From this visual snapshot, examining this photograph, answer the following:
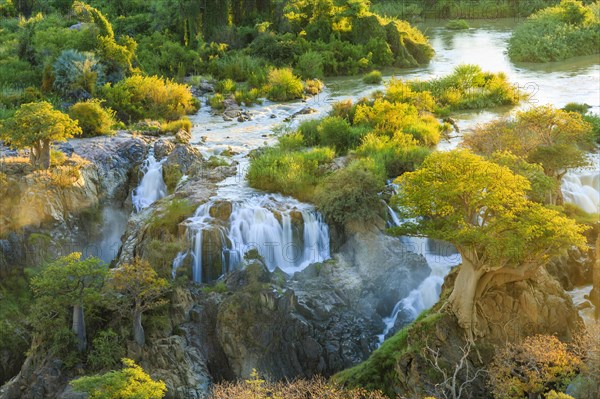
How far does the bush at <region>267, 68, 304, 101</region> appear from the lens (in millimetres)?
41438

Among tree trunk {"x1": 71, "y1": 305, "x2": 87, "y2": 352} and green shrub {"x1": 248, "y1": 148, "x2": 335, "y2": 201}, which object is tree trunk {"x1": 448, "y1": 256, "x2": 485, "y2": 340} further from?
tree trunk {"x1": 71, "y1": 305, "x2": 87, "y2": 352}

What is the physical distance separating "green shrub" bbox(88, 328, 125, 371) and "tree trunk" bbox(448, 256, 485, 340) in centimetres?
894

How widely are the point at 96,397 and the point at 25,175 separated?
12.8 m

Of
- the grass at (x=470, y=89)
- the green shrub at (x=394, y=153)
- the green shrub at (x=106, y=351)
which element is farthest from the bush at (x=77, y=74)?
the green shrub at (x=106, y=351)

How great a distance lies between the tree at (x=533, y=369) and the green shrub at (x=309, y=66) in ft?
101

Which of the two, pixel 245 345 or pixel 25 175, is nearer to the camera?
pixel 245 345

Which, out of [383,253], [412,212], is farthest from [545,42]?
[412,212]

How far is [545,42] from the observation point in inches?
2030

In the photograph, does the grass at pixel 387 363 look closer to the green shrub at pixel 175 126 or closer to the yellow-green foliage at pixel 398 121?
the yellow-green foliage at pixel 398 121

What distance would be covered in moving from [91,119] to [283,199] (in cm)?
1049

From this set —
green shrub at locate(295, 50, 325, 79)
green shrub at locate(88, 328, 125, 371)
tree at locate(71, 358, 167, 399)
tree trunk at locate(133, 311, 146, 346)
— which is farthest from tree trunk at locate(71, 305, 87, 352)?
green shrub at locate(295, 50, 325, 79)

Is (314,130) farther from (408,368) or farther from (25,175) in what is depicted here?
(408,368)

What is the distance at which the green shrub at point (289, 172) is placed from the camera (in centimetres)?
2705

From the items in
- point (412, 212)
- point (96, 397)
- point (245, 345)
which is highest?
point (412, 212)
